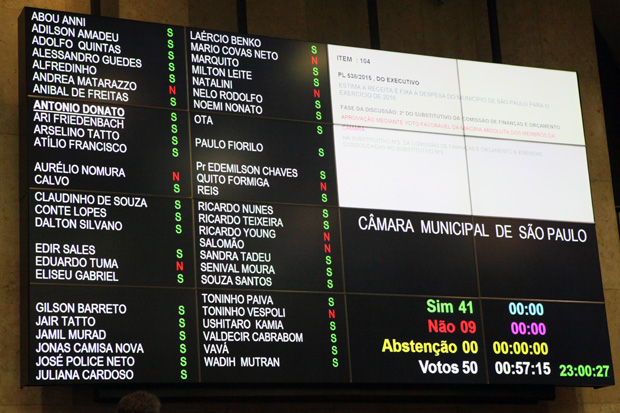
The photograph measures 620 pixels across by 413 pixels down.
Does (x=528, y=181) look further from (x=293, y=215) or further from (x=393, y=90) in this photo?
(x=293, y=215)

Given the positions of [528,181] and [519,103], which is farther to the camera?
[519,103]

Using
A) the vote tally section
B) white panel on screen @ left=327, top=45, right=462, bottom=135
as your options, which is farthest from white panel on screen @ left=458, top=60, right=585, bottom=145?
white panel on screen @ left=327, top=45, right=462, bottom=135

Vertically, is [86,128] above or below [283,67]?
below

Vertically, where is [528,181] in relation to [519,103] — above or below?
below

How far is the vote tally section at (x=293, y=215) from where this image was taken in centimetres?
589

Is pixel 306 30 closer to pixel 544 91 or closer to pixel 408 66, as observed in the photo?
pixel 408 66

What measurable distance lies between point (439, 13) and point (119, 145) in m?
3.00

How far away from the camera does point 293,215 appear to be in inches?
253

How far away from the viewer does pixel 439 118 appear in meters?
7.03

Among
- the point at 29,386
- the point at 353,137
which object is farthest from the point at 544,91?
the point at 29,386

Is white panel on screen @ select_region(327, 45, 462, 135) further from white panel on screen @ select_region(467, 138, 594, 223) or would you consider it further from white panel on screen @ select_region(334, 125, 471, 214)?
white panel on screen @ select_region(467, 138, 594, 223)

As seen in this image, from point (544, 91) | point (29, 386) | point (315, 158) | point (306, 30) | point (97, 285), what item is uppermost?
point (306, 30)

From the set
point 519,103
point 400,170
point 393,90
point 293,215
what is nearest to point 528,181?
point 519,103

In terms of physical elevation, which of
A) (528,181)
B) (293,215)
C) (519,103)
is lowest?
(293,215)
